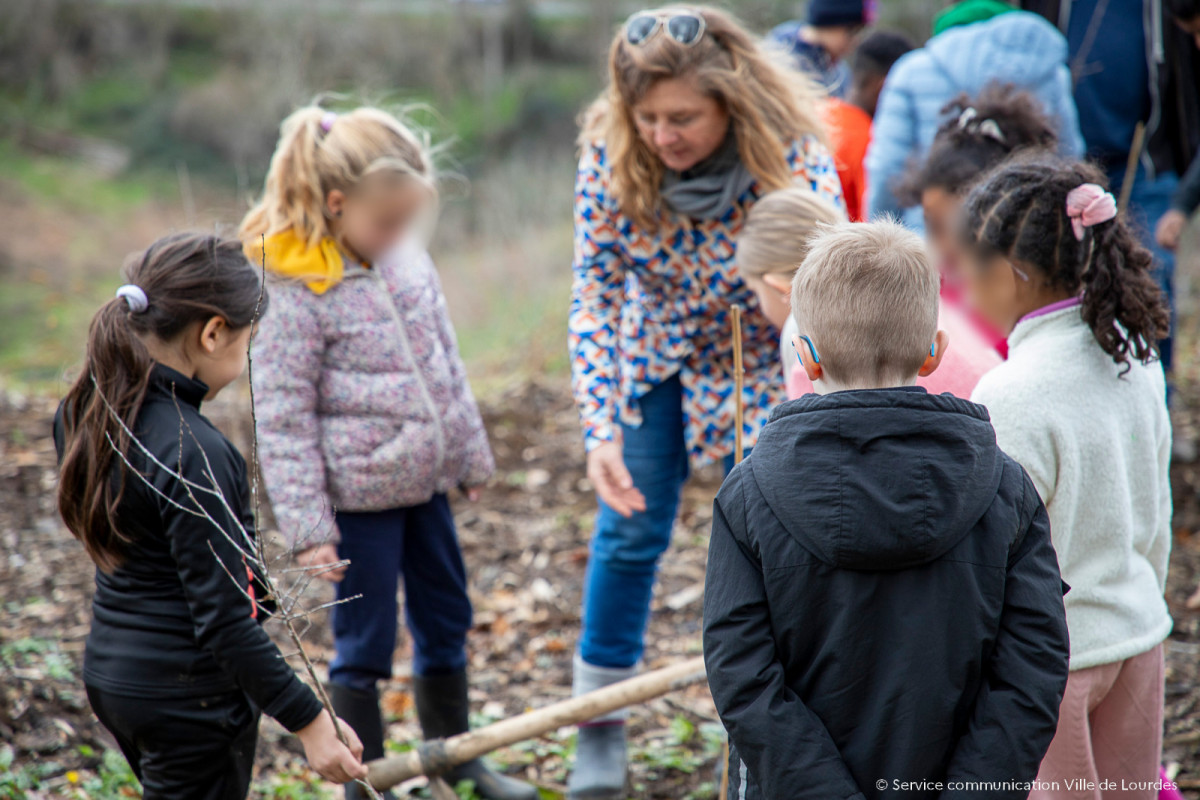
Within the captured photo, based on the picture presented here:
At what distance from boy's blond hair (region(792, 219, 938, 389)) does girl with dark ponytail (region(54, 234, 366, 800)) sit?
46.9 inches

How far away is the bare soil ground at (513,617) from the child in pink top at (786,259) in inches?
62.5

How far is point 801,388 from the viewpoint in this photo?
6.87 ft

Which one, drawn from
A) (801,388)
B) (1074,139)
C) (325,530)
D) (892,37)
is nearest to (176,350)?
(325,530)

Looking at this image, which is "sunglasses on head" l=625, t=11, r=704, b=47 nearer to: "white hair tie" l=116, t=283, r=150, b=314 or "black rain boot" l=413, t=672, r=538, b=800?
"white hair tie" l=116, t=283, r=150, b=314

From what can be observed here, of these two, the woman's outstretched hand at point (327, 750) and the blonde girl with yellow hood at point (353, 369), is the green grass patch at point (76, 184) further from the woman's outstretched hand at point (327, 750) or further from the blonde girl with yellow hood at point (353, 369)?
the woman's outstretched hand at point (327, 750)

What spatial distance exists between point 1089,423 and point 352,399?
1807 mm

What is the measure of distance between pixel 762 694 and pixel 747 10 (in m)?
13.8

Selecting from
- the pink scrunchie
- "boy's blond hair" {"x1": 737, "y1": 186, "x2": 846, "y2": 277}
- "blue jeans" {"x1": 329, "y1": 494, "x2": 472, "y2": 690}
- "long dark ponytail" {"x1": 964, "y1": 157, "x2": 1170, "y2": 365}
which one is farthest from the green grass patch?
the pink scrunchie

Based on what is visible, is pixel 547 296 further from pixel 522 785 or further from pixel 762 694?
pixel 762 694

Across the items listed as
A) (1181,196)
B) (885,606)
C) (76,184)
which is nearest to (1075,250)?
(885,606)

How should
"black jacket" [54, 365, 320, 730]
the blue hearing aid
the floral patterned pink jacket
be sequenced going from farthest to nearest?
the floral patterned pink jacket
"black jacket" [54, 365, 320, 730]
the blue hearing aid

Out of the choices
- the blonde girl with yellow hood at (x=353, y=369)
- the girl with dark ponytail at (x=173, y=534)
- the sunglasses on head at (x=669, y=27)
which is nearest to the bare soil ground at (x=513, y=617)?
the blonde girl with yellow hood at (x=353, y=369)

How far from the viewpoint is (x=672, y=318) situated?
2.83 meters

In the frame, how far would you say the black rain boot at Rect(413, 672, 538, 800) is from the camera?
294 cm
